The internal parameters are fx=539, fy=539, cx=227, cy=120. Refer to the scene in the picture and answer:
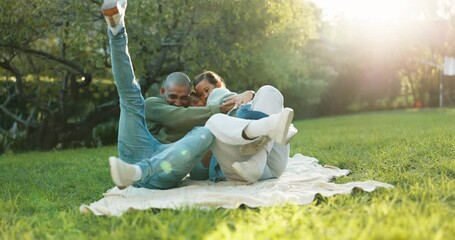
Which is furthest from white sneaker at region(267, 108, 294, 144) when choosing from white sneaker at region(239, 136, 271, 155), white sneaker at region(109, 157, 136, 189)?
white sneaker at region(109, 157, 136, 189)

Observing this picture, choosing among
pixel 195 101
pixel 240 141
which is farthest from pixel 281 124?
pixel 195 101

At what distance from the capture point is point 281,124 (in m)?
3.12

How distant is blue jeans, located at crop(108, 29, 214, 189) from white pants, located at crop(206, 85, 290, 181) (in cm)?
10

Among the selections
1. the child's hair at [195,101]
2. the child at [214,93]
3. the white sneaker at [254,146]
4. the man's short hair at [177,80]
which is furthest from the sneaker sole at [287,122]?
the child's hair at [195,101]

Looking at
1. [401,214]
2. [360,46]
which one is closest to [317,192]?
[401,214]

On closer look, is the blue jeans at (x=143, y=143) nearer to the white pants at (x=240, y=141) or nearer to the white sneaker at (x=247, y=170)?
the white pants at (x=240, y=141)

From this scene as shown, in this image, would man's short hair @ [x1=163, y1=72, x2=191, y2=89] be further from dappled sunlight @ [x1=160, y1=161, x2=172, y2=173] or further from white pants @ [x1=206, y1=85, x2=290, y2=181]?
dappled sunlight @ [x1=160, y1=161, x2=172, y2=173]

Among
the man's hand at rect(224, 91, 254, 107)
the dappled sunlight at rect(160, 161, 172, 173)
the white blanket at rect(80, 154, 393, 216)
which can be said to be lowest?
the white blanket at rect(80, 154, 393, 216)

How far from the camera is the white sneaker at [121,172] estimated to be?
284 centimetres

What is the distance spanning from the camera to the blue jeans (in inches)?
127

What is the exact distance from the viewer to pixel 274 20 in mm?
10625

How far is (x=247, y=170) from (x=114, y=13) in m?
1.29

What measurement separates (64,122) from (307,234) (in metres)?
9.70

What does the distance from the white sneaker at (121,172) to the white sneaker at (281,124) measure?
0.83 m
